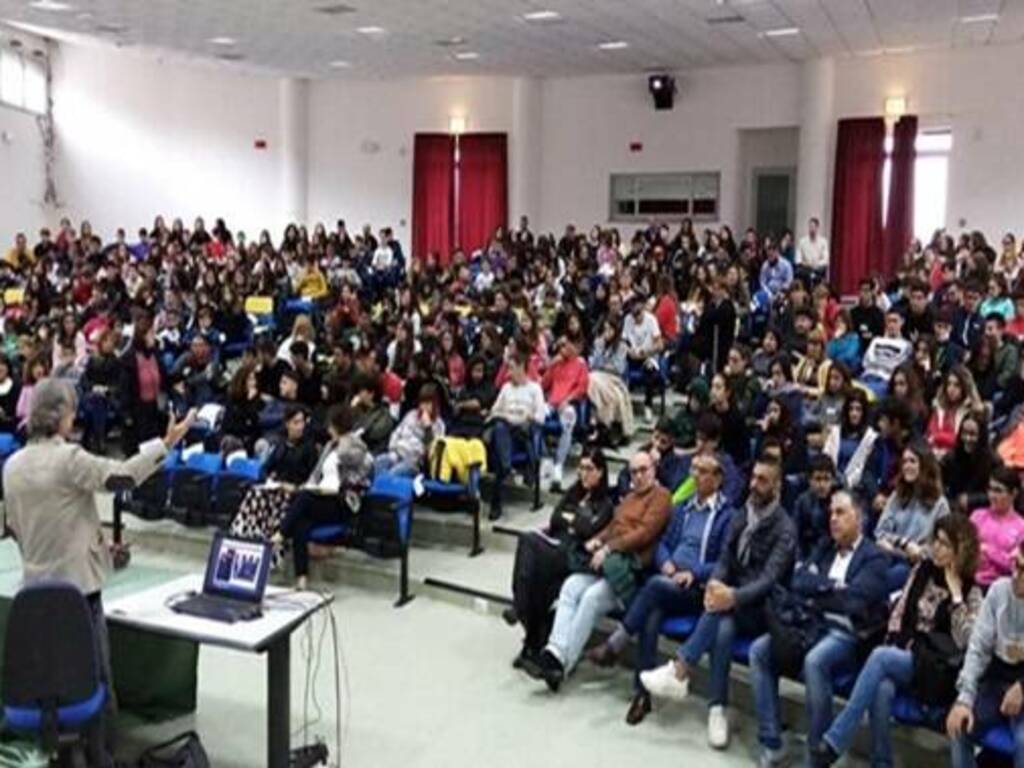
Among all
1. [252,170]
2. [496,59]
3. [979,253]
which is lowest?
[979,253]

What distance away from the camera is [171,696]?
4.86 meters

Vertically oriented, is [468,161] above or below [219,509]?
above

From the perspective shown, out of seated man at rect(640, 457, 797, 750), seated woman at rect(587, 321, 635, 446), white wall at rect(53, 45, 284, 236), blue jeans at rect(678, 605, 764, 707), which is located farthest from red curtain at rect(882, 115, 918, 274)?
blue jeans at rect(678, 605, 764, 707)

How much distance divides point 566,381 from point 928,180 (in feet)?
28.2

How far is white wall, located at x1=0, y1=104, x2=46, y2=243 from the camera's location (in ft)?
57.5

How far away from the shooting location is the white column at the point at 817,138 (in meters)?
14.5

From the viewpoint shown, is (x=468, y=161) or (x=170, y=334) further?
(x=468, y=161)

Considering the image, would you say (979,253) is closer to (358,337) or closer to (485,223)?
(358,337)

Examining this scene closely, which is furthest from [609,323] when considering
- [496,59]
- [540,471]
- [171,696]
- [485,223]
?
[485,223]

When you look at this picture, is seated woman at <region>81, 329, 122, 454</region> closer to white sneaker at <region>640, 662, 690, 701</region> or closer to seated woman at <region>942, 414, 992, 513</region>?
white sneaker at <region>640, 662, 690, 701</region>

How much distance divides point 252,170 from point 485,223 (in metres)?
4.26

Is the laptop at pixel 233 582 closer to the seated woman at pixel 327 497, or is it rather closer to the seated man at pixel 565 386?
the seated woman at pixel 327 497

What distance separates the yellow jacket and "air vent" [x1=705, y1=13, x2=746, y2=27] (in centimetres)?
660

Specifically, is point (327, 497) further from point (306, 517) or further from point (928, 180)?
point (928, 180)
